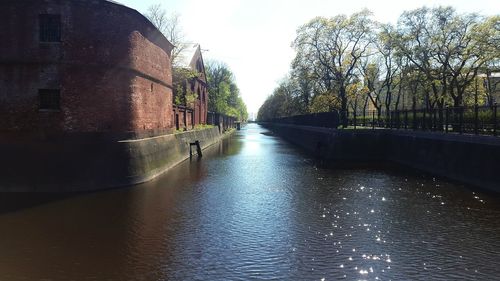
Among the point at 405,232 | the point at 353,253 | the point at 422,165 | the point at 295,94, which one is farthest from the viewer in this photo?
the point at 295,94

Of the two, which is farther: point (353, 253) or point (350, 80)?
point (350, 80)

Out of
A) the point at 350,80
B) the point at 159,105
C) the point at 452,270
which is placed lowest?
the point at 452,270

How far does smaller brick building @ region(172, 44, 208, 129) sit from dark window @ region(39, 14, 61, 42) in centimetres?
1741

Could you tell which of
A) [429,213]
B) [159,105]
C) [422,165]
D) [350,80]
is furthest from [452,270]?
[350,80]

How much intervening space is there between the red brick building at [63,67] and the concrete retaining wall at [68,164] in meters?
0.64

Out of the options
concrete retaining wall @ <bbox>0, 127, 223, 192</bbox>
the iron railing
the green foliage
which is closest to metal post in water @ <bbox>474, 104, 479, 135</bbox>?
the iron railing

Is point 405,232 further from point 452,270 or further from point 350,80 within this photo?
point 350,80

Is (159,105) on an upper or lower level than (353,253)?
upper

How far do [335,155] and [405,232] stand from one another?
73.7 feet

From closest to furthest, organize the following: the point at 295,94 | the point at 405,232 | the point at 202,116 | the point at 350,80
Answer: the point at 405,232 → the point at 350,80 → the point at 202,116 → the point at 295,94

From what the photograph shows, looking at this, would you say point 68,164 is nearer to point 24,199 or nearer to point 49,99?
point 24,199

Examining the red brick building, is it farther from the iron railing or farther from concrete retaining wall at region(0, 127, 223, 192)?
the iron railing

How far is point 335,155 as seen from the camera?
34.9 metres

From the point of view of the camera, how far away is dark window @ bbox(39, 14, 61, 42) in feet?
64.8
